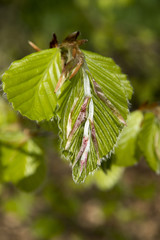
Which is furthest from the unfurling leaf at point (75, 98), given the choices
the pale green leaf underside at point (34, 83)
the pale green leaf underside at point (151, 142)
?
the pale green leaf underside at point (151, 142)

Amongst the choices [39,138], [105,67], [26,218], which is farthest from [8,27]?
[105,67]

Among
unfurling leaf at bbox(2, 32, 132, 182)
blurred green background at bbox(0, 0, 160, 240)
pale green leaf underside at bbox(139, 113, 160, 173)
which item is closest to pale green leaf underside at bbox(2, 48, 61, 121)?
unfurling leaf at bbox(2, 32, 132, 182)

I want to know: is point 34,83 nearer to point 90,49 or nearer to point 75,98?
point 75,98

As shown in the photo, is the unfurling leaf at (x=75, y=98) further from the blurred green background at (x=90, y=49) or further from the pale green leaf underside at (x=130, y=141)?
the blurred green background at (x=90, y=49)

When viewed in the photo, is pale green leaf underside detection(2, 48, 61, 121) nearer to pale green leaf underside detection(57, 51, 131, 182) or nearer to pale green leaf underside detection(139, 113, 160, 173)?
pale green leaf underside detection(57, 51, 131, 182)

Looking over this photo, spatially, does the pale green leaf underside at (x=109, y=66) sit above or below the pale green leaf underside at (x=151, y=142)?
above
